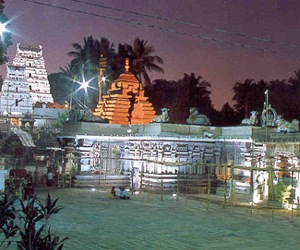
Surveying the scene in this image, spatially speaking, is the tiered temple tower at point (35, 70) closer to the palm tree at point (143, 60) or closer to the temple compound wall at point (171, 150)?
the palm tree at point (143, 60)

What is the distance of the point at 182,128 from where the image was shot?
28016 millimetres

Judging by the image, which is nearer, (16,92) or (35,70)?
(16,92)

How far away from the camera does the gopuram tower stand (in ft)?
111

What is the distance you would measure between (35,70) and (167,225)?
6839 cm

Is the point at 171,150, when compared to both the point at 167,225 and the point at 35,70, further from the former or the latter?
the point at 35,70

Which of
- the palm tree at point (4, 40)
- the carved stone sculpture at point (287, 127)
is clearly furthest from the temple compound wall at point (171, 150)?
the palm tree at point (4, 40)

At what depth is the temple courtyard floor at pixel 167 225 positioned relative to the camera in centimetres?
1200

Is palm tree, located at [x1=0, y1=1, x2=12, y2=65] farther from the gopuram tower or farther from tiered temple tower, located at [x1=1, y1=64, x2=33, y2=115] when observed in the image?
tiered temple tower, located at [x1=1, y1=64, x2=33, y2=115]

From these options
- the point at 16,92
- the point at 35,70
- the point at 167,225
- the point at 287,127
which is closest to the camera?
the point at 167,225

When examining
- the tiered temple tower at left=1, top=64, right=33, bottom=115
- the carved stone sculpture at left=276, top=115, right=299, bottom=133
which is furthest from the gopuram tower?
the tiered temple tower at left=1, top=64, right=33, bottom=115

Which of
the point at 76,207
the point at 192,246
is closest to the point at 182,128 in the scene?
the point at 76,207

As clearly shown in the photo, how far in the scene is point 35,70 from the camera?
79.5 meters

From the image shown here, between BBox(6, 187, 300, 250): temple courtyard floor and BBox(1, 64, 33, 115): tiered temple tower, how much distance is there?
48008 millimetres

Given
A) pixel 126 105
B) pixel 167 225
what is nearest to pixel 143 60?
pixel 126 105
